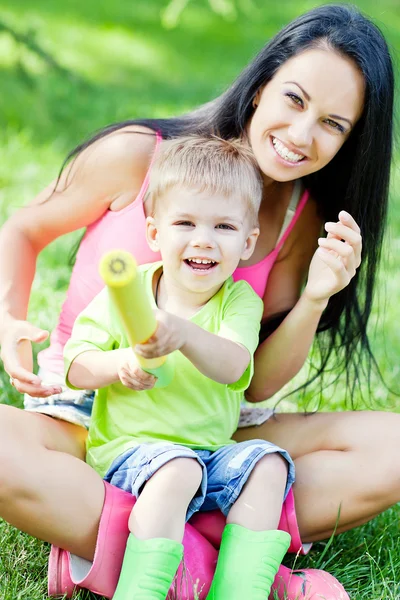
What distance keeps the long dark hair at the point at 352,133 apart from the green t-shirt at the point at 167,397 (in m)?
0.37

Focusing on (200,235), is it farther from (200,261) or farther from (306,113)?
(306,113)

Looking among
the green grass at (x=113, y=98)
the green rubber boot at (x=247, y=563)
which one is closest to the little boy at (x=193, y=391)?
the green rubber boot at (x=247, y=563)

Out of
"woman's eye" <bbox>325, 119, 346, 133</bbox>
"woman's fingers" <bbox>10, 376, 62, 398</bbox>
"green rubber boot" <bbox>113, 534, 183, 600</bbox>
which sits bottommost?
"green rubber boot" <bbox>113, 534, 183, 600</bbox>

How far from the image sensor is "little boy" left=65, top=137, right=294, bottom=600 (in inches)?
69.6

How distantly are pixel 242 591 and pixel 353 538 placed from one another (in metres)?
0.53

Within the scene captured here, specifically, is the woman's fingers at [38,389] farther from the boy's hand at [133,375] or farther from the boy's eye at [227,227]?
the boy's eye at [227,227]

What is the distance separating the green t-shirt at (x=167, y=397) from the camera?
1.92 m

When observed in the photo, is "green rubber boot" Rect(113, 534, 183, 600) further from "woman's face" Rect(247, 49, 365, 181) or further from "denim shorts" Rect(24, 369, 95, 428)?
"woman's face" Rect(247, 49, 365, 181)

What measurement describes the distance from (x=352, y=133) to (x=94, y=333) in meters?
0.76

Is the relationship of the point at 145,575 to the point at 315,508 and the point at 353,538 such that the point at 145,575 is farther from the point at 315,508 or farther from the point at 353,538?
the point at 353,538

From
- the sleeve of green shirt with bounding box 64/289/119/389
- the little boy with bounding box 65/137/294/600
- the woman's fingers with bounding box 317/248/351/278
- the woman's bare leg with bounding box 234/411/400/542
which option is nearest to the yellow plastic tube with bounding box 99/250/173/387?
the little boy with bounding box 65/137/294/600

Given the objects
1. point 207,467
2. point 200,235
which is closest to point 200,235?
point 200,235

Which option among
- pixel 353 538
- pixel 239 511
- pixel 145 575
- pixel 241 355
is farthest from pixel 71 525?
pixel 353 538

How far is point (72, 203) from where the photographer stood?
2227mm
